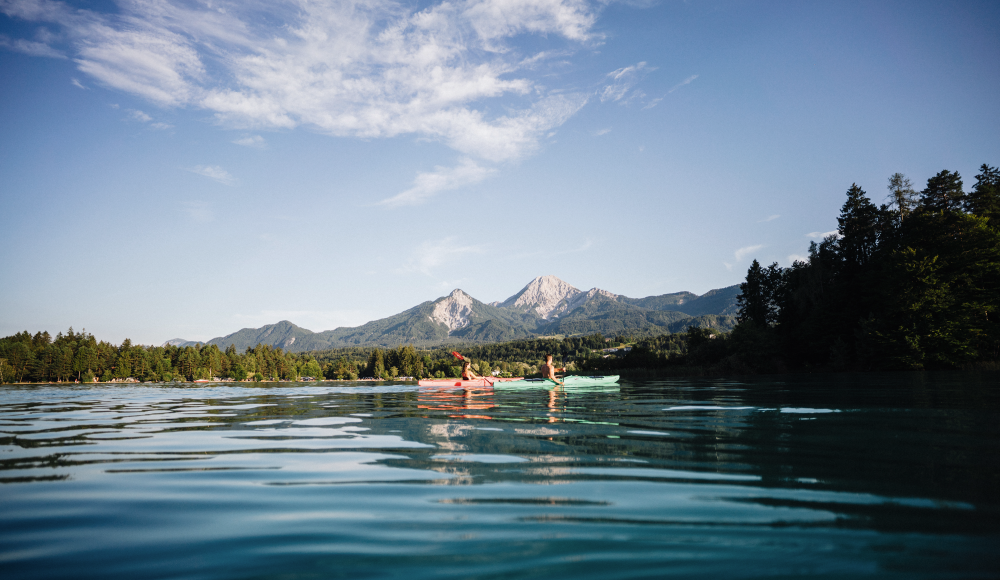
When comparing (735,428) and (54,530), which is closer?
(54,530)

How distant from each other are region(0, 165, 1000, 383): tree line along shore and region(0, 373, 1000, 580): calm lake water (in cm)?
4431

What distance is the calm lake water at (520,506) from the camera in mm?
2768

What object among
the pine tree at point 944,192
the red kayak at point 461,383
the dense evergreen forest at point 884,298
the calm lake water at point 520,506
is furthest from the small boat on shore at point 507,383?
the pine tree at point 944,192

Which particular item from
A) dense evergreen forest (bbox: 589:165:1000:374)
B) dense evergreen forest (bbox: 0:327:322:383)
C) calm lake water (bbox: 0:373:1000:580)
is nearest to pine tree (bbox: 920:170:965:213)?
dense evergreen forest (bbox: 589:165:1000:374)

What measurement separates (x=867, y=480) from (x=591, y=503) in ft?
9.52

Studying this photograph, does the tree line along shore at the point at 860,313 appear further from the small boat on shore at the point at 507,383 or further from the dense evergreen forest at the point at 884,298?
the small boat on shore at the point at 507,383

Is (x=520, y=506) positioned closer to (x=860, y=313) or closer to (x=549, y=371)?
(x=549, y=371)

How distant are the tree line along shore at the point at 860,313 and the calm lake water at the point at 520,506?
1745 inches

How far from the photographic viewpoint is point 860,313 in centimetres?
5312

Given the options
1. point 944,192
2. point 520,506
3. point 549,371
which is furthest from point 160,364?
point 944,192

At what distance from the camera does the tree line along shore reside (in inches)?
1564

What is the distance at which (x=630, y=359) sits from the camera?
73438 mm

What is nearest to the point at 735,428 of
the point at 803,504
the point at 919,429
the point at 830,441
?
the point at 830,441

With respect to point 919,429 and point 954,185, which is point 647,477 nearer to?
point 919,429
